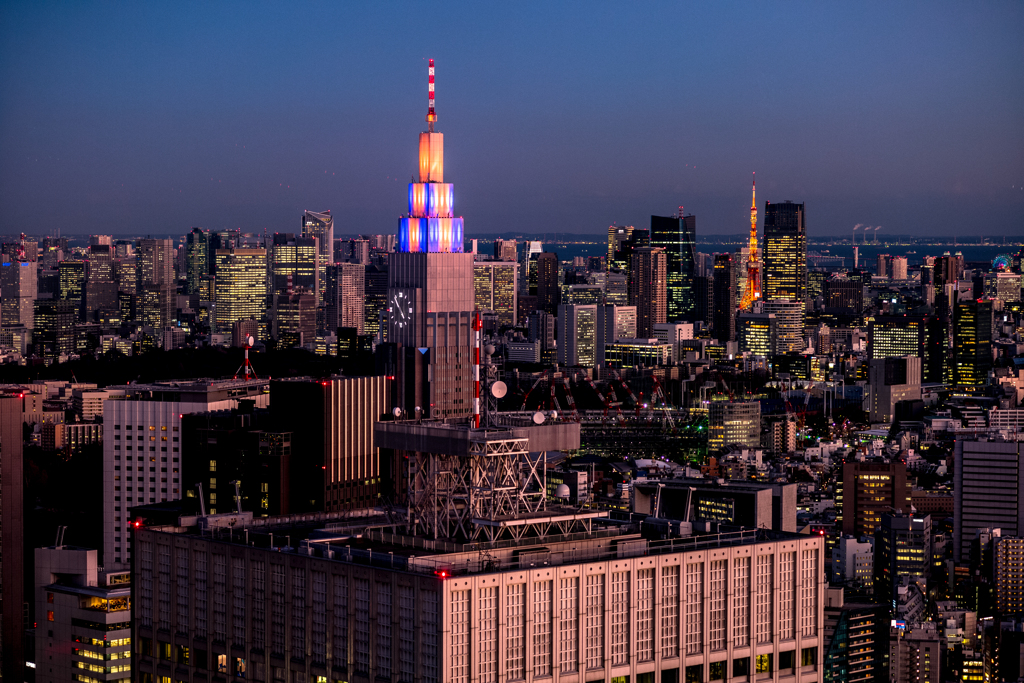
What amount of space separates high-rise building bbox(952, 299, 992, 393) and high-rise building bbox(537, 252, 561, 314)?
35.2 metres

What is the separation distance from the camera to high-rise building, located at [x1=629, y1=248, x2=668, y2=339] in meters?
154

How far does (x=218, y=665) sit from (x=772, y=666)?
21.4 ft

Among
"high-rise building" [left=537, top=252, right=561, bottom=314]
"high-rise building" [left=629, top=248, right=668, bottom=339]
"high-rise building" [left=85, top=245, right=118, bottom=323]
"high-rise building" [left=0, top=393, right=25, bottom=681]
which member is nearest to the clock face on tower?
"high-rise building" [left=0, top=393, right=25, bottom=681]

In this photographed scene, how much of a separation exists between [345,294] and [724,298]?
48100 mm

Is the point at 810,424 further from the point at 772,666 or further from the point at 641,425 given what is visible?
the point at 772,666

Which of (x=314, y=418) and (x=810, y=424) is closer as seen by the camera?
(x=314, y=418)

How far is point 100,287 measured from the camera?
414ft

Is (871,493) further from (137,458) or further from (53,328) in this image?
(53,328)

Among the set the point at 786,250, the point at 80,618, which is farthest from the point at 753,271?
the point at 80,618

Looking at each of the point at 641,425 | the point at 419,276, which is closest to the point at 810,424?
the point at 641,425

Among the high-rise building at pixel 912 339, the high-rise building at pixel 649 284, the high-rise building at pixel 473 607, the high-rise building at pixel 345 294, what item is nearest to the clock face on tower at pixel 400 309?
the high-rise building at pixel 473 607

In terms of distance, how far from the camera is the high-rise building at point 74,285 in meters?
113

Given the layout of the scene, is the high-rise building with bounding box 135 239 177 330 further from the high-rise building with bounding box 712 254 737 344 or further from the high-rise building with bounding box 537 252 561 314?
the high-rise building with bounding box 712 254 737 344

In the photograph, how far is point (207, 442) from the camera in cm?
4472
